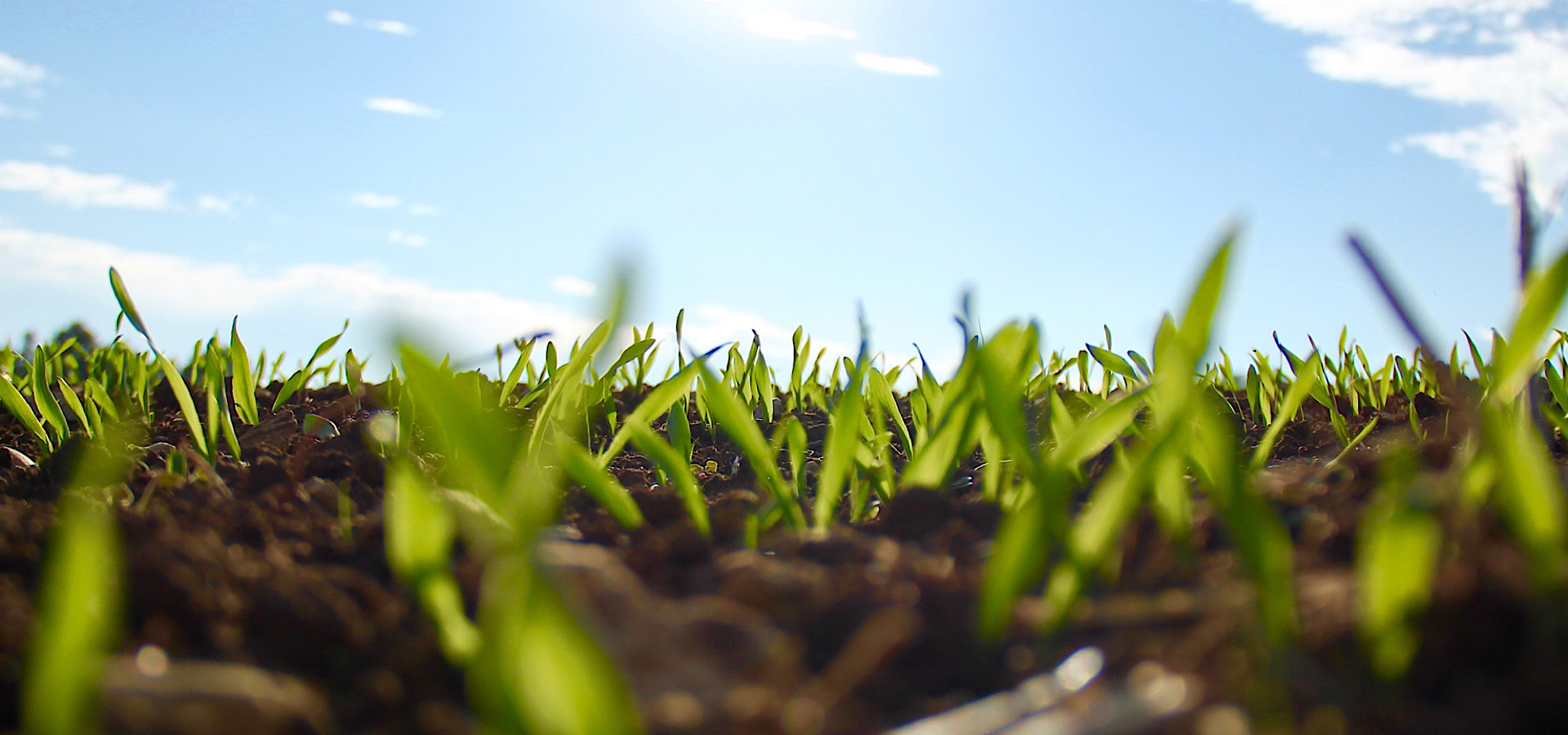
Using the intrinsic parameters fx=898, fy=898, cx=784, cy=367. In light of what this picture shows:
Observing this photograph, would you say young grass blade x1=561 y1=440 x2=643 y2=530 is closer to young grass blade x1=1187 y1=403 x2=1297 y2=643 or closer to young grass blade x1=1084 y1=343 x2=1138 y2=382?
young grass blade x1=1187 y1=403 x2=1297 y2=643

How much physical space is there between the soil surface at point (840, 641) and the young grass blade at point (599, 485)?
8 cm

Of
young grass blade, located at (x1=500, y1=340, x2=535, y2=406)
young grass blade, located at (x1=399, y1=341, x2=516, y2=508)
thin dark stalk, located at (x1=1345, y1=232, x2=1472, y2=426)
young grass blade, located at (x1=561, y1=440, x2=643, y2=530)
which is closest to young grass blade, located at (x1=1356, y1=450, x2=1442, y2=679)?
thin dark stalk, located at (x1=1345, y1=232, x2=1472, y2=426)

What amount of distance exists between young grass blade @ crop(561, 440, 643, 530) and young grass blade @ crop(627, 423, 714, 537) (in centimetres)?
5

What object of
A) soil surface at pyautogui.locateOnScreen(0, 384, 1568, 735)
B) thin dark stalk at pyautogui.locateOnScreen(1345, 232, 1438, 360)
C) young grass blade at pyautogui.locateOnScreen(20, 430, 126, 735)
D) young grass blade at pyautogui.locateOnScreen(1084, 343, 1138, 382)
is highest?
thin dark stalk at pyautogui.locateOnScreen(1345, 232, 1438, 360)

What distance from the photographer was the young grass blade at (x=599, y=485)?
910mm

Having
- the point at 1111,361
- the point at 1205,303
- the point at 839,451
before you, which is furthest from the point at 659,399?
the point at 1111,361

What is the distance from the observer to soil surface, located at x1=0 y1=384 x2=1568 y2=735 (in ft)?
1.65

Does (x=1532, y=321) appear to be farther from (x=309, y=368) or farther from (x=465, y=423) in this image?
(x=309, y=368)

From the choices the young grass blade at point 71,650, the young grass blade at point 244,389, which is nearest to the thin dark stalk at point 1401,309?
the young grass blade at point 71,650

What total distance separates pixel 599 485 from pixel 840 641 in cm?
38

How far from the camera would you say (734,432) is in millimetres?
1003

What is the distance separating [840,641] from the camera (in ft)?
2.08

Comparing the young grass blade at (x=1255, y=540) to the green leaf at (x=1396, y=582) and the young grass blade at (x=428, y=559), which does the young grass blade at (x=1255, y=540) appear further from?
the young grass blade at (x=428, y=559)

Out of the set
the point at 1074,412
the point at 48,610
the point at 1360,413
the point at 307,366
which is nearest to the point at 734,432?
the point at 48,610
